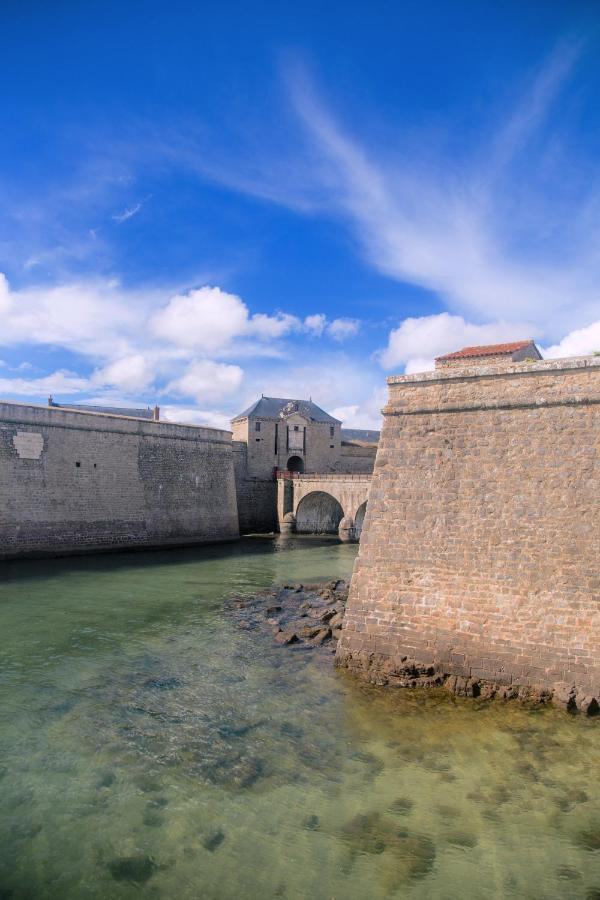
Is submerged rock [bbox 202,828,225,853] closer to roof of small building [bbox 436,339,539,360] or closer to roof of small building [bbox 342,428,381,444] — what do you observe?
roof of small building [bbox 436,339,539,360]

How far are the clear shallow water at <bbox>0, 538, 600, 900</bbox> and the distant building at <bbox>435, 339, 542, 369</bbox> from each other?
13.5m

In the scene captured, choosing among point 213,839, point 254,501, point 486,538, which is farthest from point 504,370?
point 254,501

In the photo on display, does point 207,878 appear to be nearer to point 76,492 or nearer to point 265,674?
point 265,674

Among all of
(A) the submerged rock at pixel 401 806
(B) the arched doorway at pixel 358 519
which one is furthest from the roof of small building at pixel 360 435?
(A) the submerged rock at pixel 401 806

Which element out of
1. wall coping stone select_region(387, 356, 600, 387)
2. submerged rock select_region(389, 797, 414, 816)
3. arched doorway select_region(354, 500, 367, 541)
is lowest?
submerged rock select_region(389, 797, 414, 816)

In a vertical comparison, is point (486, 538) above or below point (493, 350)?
below

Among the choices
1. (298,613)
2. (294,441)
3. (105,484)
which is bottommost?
(298,613)

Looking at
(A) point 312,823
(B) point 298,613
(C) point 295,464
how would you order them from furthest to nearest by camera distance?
(C) point 295,464 → (B) point 298,613 → (A) point 312,823


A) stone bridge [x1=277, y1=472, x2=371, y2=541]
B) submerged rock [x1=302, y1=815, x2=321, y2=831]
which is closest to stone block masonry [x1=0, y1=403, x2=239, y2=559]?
stone bridge [x1=277, y1=472, x2=371, y2=541]

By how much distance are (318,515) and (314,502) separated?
3.36 ft

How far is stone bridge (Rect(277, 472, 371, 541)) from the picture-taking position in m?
30.9

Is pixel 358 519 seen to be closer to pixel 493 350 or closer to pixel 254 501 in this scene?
pixel 254 501

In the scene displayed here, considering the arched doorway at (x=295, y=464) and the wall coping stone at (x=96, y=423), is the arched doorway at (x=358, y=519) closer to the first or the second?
the wall coping stone at (x=96, y=423)

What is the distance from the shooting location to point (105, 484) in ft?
79.2
